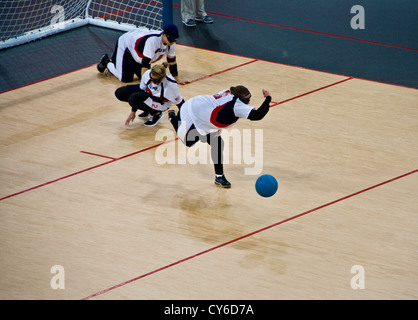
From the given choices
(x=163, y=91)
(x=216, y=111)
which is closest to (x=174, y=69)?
(x=163, y=91)

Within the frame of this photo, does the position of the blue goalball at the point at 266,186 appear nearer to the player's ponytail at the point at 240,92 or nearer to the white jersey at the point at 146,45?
the player's ponytail at the point at 240,92

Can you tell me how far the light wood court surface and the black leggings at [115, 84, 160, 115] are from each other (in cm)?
32

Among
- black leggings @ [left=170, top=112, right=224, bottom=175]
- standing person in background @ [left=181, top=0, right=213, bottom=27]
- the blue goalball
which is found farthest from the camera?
standing person in background @ [left=181, top=0, right=213, bottom=27]

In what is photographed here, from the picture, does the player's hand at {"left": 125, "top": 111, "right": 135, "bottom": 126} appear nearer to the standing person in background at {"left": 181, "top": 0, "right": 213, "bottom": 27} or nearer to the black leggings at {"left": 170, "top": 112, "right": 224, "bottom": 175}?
the black leggings at {"left": 170, "top": 112, "right": 224, "bottom": 175}

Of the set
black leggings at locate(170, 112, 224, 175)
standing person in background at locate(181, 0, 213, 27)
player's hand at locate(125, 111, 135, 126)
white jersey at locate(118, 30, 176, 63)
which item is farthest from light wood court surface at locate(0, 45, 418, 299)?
standing person in background at locate(181, 0, 213, 27)

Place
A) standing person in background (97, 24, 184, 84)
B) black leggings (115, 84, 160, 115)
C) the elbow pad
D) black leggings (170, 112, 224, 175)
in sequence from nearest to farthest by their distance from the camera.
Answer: black leggings (170, 112, 224, 175)
black leggings (115, 84, 160, 115)
standing person in background (97, 24, 184, 84)
the elbow pad

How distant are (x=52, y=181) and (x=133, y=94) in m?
1.85

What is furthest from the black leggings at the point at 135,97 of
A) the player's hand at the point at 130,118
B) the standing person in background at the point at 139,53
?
the standing person in background at the point at 139,53

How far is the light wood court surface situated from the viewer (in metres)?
7.07

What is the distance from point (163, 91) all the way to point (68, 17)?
224 inches

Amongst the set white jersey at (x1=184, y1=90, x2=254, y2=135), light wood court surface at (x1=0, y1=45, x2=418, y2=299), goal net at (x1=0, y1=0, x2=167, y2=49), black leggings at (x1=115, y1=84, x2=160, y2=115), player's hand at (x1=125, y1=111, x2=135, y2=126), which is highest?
goal net at (x1=0, y1=0, x2=167, y2=49)

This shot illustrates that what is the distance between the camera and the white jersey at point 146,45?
36.8 ft

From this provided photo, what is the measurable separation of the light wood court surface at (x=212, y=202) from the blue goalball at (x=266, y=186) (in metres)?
0.23

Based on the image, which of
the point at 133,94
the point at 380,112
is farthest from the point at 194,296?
the point at 380,112
